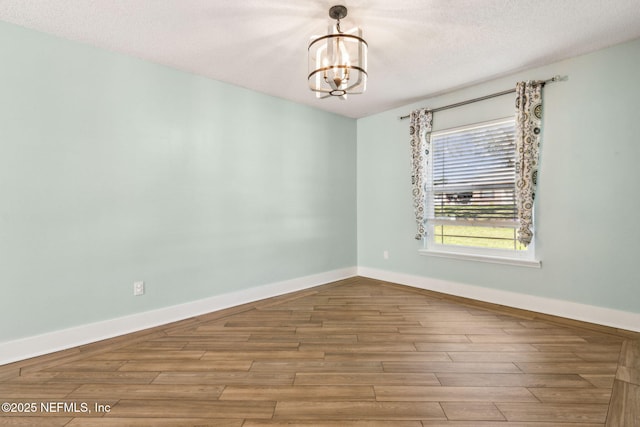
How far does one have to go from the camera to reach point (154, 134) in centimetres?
298

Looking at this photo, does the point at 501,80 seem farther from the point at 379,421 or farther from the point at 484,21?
the point at 379,421

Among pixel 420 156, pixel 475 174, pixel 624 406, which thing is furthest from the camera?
pixel 420 156

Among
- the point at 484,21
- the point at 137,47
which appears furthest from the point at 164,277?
the point at 484,21

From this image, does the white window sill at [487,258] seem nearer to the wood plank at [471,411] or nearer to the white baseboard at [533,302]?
the white baseboard at [533,302]

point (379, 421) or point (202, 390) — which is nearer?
point (379, 421)

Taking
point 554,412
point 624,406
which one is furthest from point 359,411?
point 624,406

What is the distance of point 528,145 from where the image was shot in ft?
10.3

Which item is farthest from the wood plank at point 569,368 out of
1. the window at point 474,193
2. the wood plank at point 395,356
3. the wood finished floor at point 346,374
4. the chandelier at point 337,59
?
the chandelier at point 337,59

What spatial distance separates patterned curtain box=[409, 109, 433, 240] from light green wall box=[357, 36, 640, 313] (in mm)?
441

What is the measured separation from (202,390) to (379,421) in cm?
109

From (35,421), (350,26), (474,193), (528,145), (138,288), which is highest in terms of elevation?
(350,26)

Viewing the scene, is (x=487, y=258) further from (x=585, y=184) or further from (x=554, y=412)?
(x=554, y=412)

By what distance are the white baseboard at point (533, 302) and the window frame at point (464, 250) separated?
0.35 metres

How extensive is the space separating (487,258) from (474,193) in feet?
2.57
